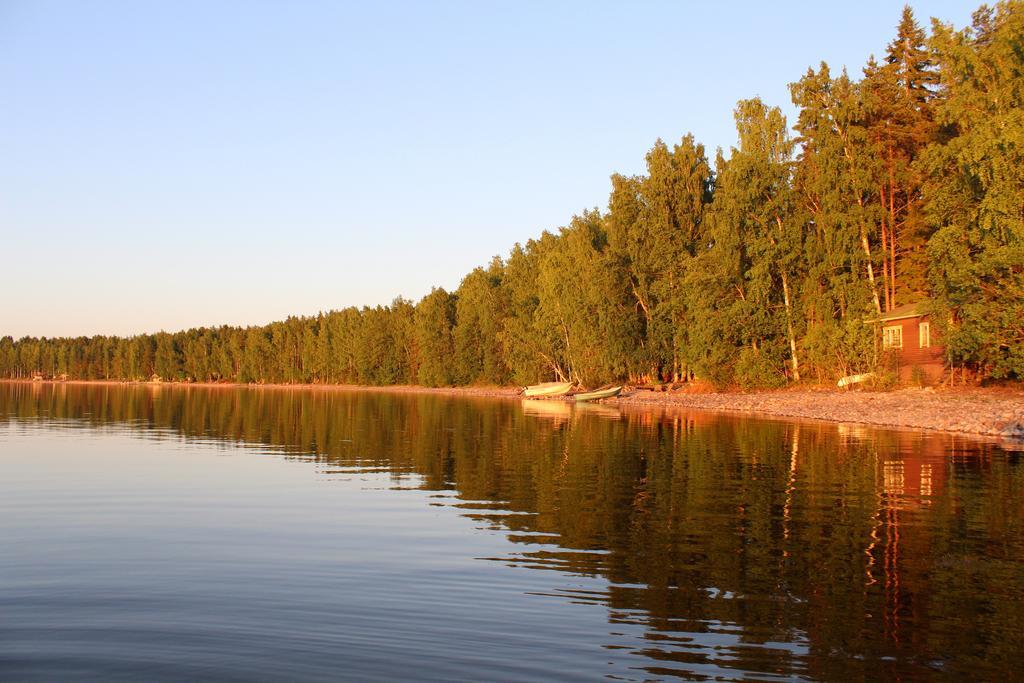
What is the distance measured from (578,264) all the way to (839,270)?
27598 millimetres

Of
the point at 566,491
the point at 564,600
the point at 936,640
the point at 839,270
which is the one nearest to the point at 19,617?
the point at 564,600

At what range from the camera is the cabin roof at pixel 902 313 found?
46475mm

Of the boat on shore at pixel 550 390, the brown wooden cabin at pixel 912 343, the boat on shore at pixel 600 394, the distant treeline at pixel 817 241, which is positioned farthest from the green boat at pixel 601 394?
the brown wooden cabin at pixel 912 343

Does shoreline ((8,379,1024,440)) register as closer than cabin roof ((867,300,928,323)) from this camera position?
Yes

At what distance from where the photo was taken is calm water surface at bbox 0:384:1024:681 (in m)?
8.04

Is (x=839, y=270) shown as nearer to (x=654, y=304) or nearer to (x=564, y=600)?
(x=654, y=304)

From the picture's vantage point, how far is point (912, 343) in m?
49.2

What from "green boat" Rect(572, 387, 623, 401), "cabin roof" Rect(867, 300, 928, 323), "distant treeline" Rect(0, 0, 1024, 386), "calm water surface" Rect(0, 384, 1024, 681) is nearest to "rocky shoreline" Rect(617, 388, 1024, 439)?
"distant treeline" Rect(0, 0, 1024, 386)

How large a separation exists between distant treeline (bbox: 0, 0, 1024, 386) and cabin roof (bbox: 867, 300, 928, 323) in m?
0.90

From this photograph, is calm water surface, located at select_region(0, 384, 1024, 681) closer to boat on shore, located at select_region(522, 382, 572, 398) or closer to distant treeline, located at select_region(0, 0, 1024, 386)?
distant treeline, located at select_region(0, 0, 1024, 386)

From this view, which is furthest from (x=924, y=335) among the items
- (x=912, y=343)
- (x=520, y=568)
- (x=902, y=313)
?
(x=520, y=568)

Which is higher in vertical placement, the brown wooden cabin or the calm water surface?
the brown wooden cabin

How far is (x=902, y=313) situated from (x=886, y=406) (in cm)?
1099

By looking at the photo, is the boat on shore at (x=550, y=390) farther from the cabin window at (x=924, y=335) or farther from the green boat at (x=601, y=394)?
the cabin window at (x=924, y=335)
